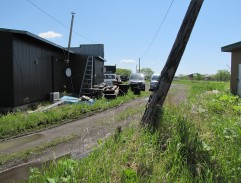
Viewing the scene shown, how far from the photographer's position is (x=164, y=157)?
4926mm

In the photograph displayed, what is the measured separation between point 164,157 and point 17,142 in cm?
508

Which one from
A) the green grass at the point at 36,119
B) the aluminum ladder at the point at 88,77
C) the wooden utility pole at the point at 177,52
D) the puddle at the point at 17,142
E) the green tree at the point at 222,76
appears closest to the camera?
the wooden utility pole at the point at 177,52

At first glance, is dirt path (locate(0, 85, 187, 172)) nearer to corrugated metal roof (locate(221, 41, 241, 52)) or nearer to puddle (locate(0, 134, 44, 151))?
puddle (locate(0, 134, 44, 151))

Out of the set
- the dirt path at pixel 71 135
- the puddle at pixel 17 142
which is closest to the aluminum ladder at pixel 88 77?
the dirt path at pixel 71 135

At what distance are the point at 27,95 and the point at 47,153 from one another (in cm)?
766

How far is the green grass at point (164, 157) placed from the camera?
4.07 m

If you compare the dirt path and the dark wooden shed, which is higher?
the dark wooden shed

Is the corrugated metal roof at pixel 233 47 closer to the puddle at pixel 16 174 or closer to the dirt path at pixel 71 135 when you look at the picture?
the dirt path at pixel 71 135

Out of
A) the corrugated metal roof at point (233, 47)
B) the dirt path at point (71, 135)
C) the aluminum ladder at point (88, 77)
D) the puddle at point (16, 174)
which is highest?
the corrugated metal roof at point (233, 47)

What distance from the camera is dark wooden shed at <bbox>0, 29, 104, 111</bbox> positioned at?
12.4 metres

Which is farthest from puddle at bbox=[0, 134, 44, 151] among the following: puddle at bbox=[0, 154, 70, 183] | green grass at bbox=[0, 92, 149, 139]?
A: puddle at bbox=[0, 154, 70, 183]

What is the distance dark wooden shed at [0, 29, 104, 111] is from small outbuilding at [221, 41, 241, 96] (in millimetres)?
11031

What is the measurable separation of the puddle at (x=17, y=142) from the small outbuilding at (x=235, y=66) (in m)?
13.0

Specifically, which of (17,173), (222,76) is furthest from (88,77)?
(222,76)
